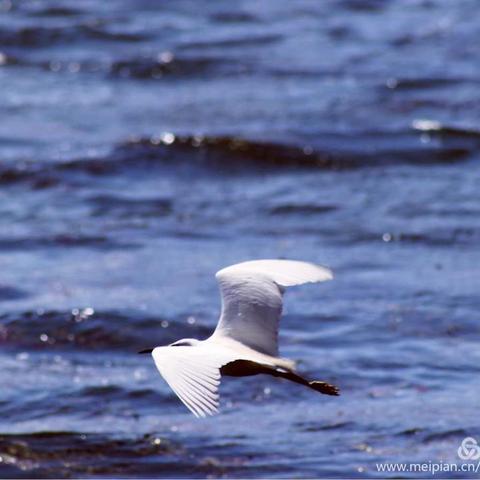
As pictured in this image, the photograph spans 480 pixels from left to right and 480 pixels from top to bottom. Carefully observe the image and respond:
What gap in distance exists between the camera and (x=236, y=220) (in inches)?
386

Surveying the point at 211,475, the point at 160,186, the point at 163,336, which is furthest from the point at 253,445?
the point at 160,186

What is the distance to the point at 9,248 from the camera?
934cm

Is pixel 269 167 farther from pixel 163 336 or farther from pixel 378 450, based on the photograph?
pixel 378 450

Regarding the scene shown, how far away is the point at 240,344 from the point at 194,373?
576mm

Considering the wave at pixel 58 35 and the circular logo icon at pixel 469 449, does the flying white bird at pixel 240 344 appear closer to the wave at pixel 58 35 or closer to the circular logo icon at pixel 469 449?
the circular logo icon at pixel 469 449

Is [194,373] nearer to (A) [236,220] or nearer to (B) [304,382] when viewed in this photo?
(B) [304,382]

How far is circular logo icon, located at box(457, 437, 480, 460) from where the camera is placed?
637cm

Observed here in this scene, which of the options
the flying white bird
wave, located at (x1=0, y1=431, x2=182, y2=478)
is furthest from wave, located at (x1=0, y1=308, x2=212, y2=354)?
the flying white bird

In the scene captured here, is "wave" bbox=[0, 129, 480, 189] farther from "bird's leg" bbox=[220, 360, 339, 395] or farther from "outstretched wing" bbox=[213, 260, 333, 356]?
"bird's leg" bbox=[220, 360, 339, 395]

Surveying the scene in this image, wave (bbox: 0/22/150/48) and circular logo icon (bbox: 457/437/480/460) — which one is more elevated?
wave (bbox: 0/22/150/48)

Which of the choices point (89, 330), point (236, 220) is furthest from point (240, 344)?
point (236, 220)

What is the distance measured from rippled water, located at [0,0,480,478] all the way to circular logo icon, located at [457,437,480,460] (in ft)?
0.15

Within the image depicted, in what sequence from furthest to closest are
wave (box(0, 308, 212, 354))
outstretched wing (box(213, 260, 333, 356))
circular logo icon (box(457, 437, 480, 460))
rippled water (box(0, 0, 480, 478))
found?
wave (box(0, 308, 212, 354)), rippled water (box(0, 0, 480, 478)), circular logo icon (box(457, 437, 480, 460)), outstretched wing (box(213, 260, 333, 356))

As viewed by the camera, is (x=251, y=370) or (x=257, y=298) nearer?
(x=251, y=370)
